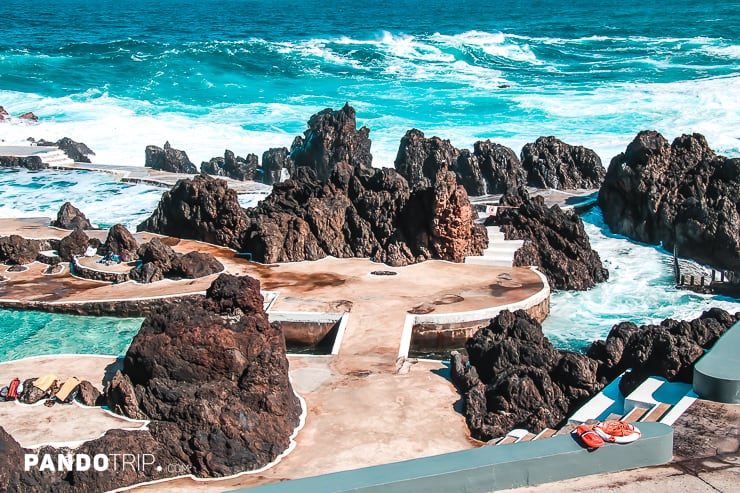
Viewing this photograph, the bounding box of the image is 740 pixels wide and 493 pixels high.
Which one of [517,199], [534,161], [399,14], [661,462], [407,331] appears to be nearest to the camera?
[661,462]

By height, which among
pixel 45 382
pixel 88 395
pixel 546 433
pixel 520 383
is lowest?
pixel 546 433

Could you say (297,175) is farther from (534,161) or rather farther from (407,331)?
(407,331)

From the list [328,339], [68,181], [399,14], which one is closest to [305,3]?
[399,14]

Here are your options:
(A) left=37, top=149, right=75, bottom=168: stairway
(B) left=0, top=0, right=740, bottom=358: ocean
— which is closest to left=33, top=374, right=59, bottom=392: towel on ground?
(B) left=0, top=0, right=740, bottom=358: ocean

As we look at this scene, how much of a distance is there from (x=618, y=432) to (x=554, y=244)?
17.7 metres

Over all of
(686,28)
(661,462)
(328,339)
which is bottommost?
(328,339)

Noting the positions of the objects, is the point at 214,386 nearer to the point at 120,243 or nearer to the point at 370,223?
the point at 120,243

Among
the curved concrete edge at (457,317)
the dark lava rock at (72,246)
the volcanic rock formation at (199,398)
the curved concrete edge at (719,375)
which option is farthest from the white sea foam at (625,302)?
the dark lava rock at (72,246)

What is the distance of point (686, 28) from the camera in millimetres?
94375

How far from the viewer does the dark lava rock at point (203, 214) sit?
3278cm

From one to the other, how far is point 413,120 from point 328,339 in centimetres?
3653

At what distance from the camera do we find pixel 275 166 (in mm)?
45250

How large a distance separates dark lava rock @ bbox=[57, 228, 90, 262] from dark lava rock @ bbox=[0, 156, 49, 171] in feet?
59.4

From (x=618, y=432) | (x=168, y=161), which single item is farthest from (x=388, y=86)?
(x=618, y=432)
